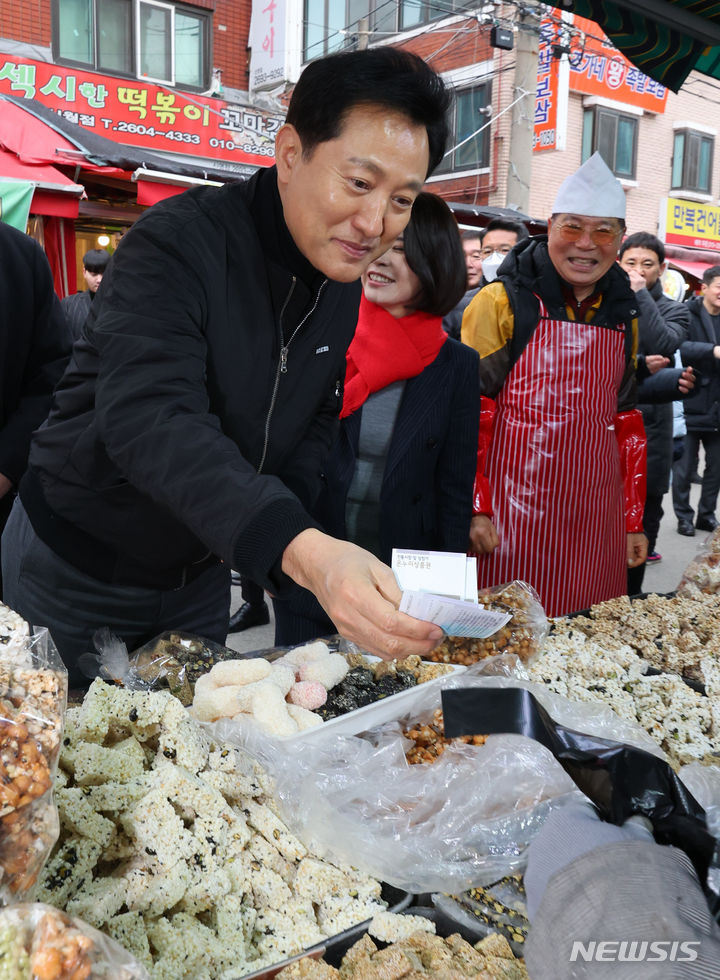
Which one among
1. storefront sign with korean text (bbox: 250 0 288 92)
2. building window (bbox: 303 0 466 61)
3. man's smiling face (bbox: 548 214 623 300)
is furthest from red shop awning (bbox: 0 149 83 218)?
building window (bbox: 303 0 466 61)

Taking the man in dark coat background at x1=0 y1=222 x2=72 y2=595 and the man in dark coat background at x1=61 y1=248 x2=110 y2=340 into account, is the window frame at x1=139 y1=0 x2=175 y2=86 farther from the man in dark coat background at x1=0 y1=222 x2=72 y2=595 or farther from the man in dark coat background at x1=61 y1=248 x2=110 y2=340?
the man in dark coat background at x1=0 y1=222 x2=72 y2=595

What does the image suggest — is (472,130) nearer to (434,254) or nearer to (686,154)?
(686,154)

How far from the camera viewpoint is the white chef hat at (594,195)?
2703 millimetres

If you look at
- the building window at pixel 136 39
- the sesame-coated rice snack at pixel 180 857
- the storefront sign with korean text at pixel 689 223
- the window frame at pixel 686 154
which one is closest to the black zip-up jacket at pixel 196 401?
the sesame-coated rice snack at pixel 180 857

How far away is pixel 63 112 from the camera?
8625 mm

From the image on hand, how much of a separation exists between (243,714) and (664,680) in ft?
3.29

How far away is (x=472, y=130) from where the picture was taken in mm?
14141

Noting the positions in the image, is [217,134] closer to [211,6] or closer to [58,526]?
[211,6]

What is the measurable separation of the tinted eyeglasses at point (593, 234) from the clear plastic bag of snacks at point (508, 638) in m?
1.31

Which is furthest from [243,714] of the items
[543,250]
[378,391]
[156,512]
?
[543,250]

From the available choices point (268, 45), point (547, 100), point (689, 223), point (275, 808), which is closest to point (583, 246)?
point (275, 808)

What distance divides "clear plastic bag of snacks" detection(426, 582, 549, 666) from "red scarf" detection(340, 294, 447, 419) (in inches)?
31.9

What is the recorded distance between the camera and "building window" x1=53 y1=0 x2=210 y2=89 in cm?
1098

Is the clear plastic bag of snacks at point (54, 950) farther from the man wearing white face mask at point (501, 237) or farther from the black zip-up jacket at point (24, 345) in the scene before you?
the man wearing white face mask at point (501, 237)
